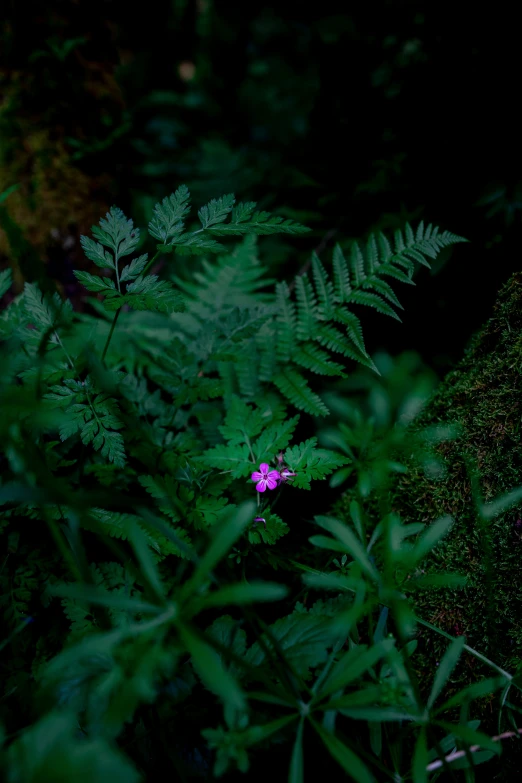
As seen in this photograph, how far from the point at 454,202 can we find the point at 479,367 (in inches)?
42.8

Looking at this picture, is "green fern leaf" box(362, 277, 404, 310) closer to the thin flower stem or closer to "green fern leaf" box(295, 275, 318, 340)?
"green fern leaf" box(295, 275, 318, 340)

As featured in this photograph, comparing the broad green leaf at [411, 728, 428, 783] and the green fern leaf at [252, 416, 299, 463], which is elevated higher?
the green fern leaf at [252, 416, 299, 463]

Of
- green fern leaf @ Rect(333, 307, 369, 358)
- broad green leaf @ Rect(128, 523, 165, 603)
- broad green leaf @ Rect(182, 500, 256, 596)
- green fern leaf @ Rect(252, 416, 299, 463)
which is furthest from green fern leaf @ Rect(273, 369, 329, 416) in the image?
broad green leaf @ Rect(128, 523, 165, 603)

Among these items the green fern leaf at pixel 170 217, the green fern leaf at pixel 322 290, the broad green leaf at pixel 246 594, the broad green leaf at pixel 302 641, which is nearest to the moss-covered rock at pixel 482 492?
the broad green leaf at pixel 302 641

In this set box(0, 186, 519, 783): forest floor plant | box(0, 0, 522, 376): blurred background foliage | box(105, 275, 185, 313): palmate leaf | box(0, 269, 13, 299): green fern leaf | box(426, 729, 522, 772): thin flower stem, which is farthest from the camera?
box(0, 0, 522, 376): blurred background foliage

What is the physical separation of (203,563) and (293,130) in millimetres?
4569

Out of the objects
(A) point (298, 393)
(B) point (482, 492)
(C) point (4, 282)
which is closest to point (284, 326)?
(A) point (298, 393)

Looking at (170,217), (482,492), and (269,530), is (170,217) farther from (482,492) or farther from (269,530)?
(482,492)

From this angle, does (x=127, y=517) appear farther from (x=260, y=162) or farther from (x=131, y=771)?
(x=260, y=162)

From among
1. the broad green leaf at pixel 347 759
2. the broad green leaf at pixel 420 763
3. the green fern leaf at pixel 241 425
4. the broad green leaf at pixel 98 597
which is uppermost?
the broad green leaf at pixel 98 597

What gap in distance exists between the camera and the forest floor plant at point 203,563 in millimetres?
931

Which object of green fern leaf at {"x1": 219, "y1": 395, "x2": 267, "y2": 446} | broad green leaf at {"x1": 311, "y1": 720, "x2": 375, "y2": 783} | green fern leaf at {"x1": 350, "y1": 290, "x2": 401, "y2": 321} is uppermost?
green fern leaf at {"x1": 350, "y1": 290, "x2": 401, "y2": 321}

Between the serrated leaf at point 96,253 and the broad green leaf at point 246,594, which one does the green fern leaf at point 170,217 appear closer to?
the serrated leaf at point 96,253

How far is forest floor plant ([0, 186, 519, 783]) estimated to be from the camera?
0.93m
